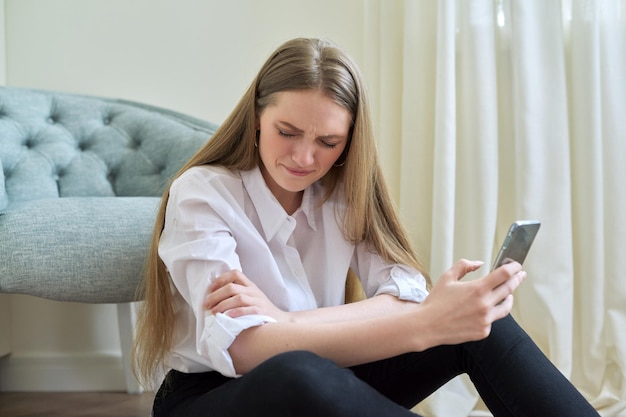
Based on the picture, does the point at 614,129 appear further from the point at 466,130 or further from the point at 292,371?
the point at 292,371

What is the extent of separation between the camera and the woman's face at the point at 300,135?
3.72 feet

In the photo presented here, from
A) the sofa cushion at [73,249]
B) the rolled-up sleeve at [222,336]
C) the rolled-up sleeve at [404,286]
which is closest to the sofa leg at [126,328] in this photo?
the sofa cushion at [73,249]

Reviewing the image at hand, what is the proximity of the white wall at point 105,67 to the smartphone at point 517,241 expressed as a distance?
4.12ft

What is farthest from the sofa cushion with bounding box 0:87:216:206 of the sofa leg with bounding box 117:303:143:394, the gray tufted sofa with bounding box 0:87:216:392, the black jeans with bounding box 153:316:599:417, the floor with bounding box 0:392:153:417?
the black jeans with bounding box 153:316:599:417

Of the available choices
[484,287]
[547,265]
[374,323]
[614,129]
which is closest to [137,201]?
[374,323]

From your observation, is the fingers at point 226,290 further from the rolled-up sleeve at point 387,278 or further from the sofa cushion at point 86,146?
the sofa cushion at point 86,146

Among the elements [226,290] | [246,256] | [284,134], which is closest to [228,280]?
[226,290]

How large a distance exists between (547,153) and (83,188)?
1.14 m

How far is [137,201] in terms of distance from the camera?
1572 mm

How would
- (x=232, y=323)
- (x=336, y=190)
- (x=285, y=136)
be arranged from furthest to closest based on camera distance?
1. (x=336, y=190)
2. (x=285, y=136)
3. (x=232, y=323)

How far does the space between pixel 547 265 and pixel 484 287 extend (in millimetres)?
913

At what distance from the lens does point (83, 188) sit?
71.4 inches

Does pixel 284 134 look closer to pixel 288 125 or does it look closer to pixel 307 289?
pixel 288 125

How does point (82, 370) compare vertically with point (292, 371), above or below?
below
